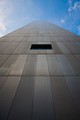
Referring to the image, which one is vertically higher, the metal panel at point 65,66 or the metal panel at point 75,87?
the metal panel at point 65,66

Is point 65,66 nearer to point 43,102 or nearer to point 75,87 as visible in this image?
point 75,87

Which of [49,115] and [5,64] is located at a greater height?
[5,64]

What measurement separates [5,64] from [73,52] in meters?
4.89

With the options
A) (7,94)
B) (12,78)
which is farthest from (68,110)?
(12,78)

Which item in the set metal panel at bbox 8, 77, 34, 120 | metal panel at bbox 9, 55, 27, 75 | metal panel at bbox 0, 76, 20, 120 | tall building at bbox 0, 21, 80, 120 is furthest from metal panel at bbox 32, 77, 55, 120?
metal panel at bbox 9, 55, 27, 75

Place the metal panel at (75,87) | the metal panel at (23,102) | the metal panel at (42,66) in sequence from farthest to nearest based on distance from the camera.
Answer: the metal panel at (42,66) → the metal panel at (75,87) → the metal panel at (23,102)

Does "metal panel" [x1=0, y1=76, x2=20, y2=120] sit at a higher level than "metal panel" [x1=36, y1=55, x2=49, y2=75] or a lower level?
lower

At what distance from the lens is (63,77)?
3805 mm

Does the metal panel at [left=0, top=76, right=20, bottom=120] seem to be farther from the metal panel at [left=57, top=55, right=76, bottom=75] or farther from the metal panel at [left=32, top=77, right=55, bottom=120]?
the metal panel at [left=57, top=55, right=76, bottom=75]

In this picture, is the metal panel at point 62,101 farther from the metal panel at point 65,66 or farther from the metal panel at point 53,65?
the metal panel at point 65,66

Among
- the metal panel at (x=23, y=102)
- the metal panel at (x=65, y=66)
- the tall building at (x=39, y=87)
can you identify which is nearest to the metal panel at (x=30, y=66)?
the tall building at (x=39, y=87)

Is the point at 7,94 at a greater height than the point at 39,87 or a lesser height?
lesser

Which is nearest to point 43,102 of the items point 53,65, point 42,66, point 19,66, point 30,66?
point 42,66

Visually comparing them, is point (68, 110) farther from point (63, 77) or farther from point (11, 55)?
point (11, 55)
